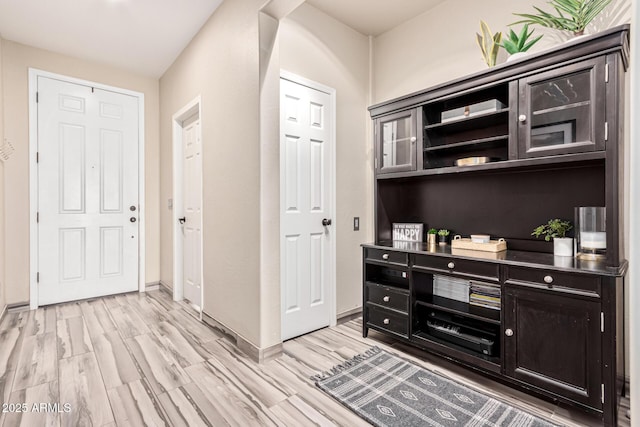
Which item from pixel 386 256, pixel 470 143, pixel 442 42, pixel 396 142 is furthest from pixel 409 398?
pixel 442 42

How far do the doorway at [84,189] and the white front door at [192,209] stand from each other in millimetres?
857

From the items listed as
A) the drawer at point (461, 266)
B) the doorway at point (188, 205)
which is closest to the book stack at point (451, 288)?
the drawer at point (461, 266)

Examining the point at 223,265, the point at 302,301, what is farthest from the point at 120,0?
the point at 302,301

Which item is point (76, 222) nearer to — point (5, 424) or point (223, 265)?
point (223, 265)

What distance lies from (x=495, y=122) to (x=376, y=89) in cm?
138

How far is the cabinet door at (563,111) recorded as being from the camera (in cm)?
163

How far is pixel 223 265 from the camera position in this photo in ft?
8.88

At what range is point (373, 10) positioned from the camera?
111 inches

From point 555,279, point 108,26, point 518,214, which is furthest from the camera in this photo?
point 108,26

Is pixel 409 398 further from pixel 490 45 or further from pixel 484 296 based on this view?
pixel 490 45

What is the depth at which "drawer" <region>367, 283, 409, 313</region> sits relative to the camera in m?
2.34

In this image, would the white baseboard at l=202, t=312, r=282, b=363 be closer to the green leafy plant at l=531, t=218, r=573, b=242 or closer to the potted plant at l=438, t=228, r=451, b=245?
the potted plant at l=438, t=228, r=451, b=245

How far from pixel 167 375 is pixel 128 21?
3108 millimetres

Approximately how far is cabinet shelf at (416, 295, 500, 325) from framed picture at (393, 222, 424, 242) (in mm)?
535
